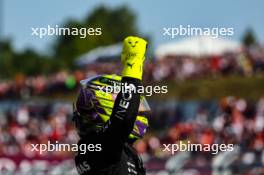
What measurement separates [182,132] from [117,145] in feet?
40.8

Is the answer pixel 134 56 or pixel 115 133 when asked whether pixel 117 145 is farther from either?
pixel 134 56

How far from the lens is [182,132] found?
16328 mm

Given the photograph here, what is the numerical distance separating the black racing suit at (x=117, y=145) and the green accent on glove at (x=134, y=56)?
0.03 metres

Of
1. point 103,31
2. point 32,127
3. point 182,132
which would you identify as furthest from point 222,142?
point 103,31

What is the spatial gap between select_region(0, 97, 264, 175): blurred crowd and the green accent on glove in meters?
7.66

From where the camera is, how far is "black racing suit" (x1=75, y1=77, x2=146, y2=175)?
382 cm

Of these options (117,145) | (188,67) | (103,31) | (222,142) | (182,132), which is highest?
(117,145)

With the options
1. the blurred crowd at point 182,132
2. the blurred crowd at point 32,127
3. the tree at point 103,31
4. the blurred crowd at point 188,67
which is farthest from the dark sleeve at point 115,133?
the tree at point 103,31

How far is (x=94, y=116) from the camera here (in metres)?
4.07

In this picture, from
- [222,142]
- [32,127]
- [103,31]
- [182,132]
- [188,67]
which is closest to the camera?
[222,142]

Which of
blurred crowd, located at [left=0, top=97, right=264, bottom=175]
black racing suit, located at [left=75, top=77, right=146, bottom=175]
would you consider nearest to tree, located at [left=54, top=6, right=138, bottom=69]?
blurred crowd, located at [left=0, top=97, right=264, bottom=175]

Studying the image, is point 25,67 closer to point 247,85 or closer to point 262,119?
point 247,85

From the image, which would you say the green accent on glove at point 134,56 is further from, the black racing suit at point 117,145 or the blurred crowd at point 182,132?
the blurred crowd at point 182,132

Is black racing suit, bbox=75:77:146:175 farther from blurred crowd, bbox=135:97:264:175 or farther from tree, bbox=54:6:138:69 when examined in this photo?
tree, bbox=54:6:138:69
